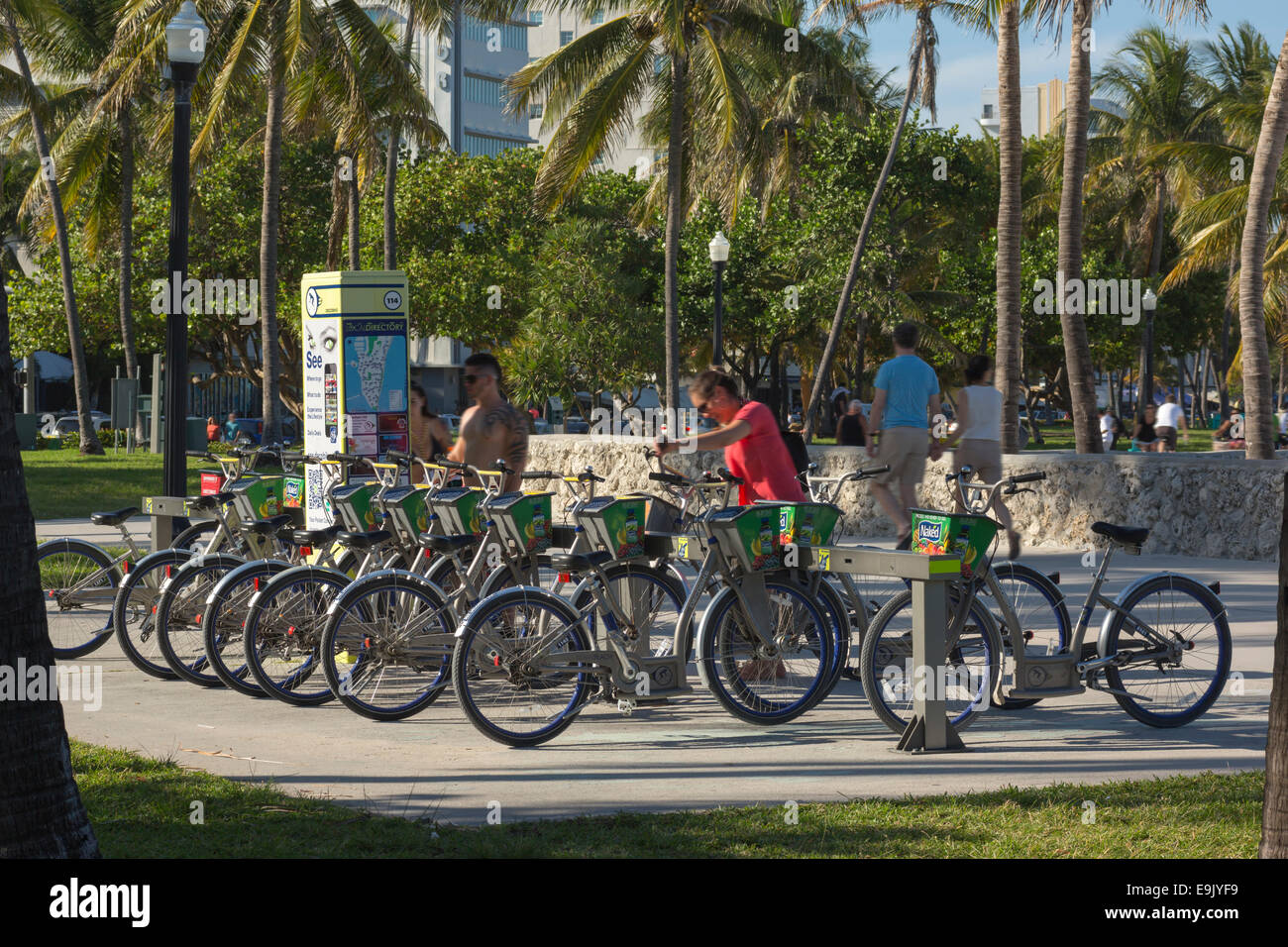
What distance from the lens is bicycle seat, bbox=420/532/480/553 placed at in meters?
7.90

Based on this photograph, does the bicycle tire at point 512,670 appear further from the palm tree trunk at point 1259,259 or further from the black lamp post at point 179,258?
the palm tree trunk at point 1259,259

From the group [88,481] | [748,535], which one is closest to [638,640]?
[748,535]

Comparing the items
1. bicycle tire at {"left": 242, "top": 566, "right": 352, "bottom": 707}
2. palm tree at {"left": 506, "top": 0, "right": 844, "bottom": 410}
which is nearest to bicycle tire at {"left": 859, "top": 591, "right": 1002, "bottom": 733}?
bicycle tire at {"left": 242, "top": 566, "right": 352, "bottom": 707}

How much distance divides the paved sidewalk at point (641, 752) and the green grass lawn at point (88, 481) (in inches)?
363

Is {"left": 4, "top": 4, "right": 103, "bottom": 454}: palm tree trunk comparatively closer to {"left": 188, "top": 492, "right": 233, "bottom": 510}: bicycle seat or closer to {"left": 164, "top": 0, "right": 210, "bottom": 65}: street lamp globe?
{"left": 164, "top": 0, "right": 210, "bottom": 65}: street lamp globe

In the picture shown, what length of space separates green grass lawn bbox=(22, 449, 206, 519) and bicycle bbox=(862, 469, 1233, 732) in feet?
36.1

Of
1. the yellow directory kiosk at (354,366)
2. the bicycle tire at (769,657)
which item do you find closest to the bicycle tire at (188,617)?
the yellow directory kiosk at (354,366)

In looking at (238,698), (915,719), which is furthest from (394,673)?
(915,719)

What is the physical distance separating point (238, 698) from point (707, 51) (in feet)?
55.7

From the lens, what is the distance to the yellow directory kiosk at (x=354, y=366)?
1038 cm

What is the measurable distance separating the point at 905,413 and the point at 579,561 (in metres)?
5.15

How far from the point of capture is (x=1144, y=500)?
15.7m

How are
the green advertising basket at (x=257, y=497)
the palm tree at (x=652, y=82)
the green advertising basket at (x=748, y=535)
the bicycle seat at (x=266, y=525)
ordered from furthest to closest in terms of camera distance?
the palm tree at (x=652, y=82) → the green advertising basket at (x=257, y=497) → the bicycle seat at (x=266, y=525) → the green advertising basket at (x=748, y=535)

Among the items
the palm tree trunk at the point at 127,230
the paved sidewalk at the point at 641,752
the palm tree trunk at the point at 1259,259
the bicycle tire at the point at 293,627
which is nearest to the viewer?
the paved sidewalk at the point at 641,752
